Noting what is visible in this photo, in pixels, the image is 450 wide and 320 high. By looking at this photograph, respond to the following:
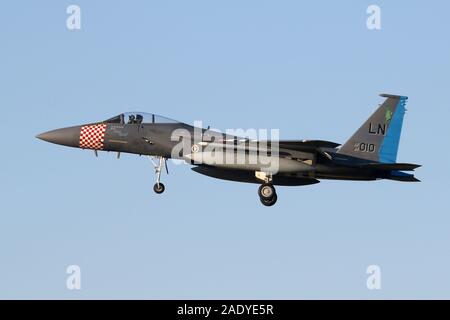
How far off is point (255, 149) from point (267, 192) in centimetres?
155

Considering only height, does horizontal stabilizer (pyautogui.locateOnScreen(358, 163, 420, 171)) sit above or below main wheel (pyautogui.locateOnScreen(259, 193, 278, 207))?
above

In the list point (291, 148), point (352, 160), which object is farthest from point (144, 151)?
point (352, 160)

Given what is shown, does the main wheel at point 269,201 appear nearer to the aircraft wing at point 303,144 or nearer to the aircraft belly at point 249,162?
the aircraft belly at point 249,162

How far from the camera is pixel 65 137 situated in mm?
31516

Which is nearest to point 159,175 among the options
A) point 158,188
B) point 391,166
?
point 158,188

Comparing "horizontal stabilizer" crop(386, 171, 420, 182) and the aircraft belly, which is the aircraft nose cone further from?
"horizontal stabilizer" crop(386, 171, 420, 182)

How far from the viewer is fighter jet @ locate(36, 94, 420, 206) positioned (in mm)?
29859

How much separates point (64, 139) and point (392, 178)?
449 inches

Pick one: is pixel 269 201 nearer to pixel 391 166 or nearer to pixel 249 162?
pixel 249 162

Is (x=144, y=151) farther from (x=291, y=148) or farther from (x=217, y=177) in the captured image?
(x=291, y=148)

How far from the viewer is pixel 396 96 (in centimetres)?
3103

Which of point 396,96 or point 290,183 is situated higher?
point 396,96

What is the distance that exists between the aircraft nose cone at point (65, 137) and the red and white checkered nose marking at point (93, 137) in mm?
200

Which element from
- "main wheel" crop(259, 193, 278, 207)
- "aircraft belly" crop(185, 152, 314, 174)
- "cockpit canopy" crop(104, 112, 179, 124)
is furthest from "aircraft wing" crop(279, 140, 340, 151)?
"cockpit canopy" crop(104, 112, 179, 124)
